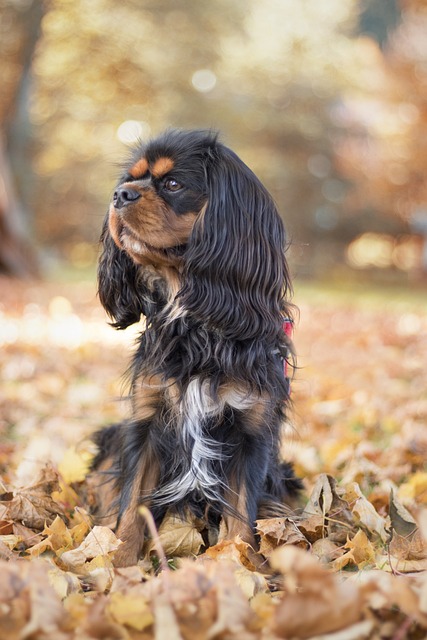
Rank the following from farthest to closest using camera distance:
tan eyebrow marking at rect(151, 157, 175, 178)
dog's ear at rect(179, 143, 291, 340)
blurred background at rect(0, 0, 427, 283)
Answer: blurred background at rect(0, 0, 427, 283) → tan eyebrow marking at rect(151, 157, 175, 178) → dog's ear at rect(179, 143, 291, 340)

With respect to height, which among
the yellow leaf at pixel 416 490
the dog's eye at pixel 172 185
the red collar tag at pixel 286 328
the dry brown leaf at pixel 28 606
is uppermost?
the dog's eye at pixel 172 185

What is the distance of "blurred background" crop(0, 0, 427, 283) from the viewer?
18.5m

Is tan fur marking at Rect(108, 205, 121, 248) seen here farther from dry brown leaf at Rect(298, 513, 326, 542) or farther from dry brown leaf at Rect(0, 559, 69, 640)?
dry brown leaf at Rect(0, 559, 69, 640)

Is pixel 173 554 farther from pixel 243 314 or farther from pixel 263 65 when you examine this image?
pixel 263 65

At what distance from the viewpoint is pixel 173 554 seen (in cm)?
268

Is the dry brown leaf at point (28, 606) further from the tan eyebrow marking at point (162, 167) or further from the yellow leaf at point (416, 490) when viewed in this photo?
the yellow leaf at point (416, 490)

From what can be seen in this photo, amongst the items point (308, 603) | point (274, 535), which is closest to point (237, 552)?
point (274, 535)

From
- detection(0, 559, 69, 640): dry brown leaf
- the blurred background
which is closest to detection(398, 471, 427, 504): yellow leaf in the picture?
detection(0, 559, 69, 640): dry brown leaf

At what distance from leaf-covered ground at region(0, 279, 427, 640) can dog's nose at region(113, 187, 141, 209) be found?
1103 millimetres

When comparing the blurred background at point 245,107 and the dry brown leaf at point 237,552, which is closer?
the dry brown leaf at point 237,552

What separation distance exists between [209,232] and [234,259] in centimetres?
15

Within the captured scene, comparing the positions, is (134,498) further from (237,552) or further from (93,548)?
(237,552)

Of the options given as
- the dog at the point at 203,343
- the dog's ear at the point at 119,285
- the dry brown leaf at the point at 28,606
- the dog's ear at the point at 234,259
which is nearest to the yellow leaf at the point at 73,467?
the dog at the point at 203,343

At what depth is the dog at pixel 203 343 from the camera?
8.80 feet
